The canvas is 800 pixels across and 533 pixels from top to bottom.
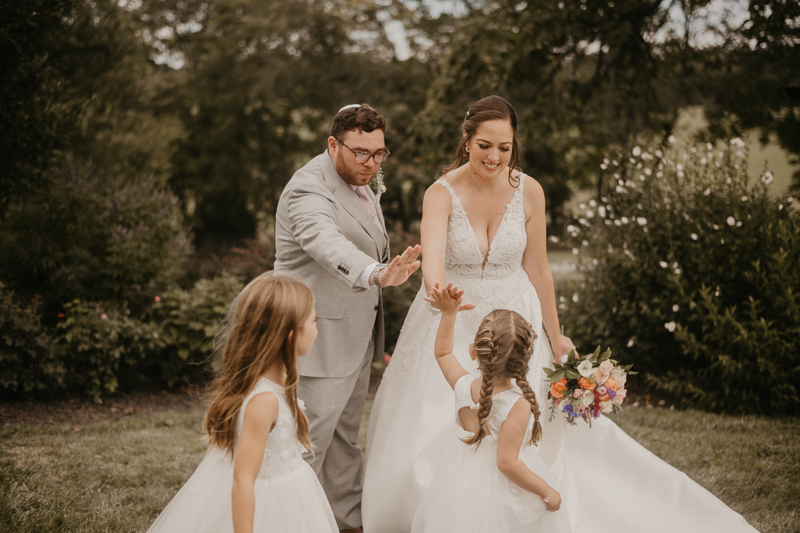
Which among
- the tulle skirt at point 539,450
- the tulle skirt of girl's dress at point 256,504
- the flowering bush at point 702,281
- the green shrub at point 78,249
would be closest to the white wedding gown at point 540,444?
the tulle skirt at point 539,450

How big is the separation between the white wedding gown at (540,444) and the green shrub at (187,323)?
3332 millimetres

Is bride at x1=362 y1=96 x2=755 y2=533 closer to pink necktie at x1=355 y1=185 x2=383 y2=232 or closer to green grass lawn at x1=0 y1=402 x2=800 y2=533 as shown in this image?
pink necktie at x1=355 y1=185 x2=383 y2=232

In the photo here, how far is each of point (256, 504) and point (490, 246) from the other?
183 cm

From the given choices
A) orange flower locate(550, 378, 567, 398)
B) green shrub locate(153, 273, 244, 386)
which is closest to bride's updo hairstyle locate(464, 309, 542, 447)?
orange flower locate(550, 378, 567, 398)

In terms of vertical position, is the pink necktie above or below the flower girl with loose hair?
above

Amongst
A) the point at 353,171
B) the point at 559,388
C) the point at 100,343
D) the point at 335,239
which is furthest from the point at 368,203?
the point at 100,343

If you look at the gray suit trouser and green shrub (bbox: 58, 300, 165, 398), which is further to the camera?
green shrub (bbox: 58, 300, 165, 398)

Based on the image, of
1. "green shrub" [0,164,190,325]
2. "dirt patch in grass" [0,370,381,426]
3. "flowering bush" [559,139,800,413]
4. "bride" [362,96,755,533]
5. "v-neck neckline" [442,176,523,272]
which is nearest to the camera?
"bride" [362,96,755,533]

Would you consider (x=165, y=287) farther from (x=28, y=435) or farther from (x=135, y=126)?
(x=135, y=126)

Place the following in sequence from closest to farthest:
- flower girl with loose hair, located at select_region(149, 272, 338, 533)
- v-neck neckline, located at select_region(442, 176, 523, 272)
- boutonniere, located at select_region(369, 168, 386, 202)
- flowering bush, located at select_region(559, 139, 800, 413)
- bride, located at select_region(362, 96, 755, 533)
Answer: flower girl with loose hair, located at select_region(149, 272, 338, 533)
bride, located at select_region(362, 96, 755, 533)
v-neck neckline, located at select_region(442, 176, 523, 272)
boutonniere, located at select_region(369, 168, 386, 202)
flowering bush, located at select_region(559, 139, 800, 413)

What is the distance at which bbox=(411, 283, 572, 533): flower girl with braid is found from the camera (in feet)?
8.31

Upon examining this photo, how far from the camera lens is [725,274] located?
19.6 feet

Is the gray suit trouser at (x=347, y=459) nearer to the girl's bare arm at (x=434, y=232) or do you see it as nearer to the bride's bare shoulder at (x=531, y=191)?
the girl's bare arm at (x=434, y=232)

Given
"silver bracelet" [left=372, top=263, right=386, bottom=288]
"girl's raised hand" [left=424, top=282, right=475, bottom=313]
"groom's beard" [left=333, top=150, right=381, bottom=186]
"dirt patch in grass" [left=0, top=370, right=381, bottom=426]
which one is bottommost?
"dirt patch in grass" [left=0, top=370, right=381, bottom=426]
